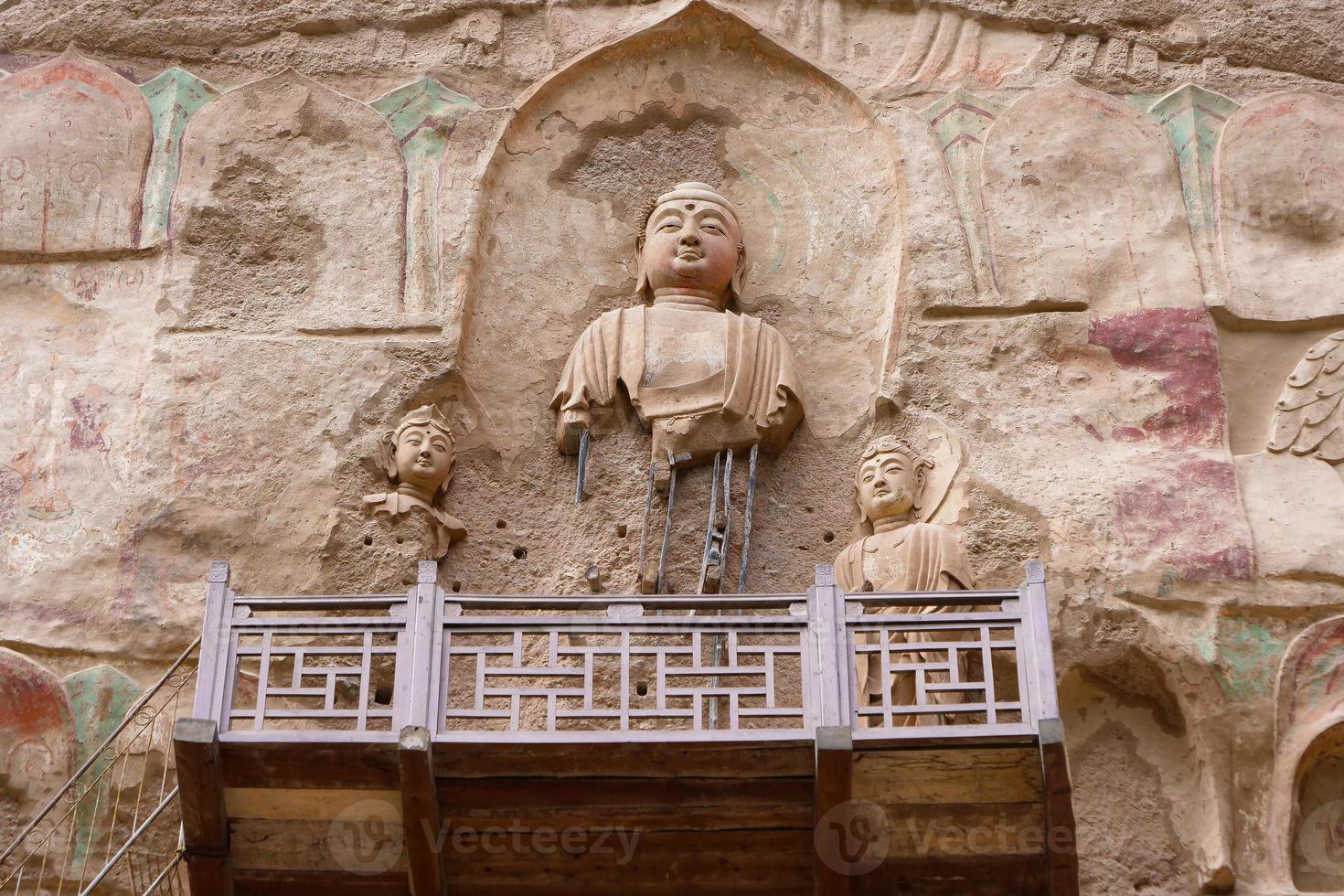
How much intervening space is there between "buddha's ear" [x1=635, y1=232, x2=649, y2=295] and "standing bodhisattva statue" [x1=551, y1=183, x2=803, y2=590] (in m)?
0.13

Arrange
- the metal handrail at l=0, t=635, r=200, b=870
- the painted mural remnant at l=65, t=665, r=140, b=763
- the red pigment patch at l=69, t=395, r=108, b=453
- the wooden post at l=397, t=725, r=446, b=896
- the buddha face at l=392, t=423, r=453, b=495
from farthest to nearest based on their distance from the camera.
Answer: the red pigment patch at l=69, t=395, r=108, b=453 → the buddha face at l=392, t=423, r=453, b=495 → the painted mural remnant at l=65, t=665, r=140, b=763 → the metal handrail at l=0, t=635, r=200, b=870 → the wooden post at l=397, t=725, r=446, b=896

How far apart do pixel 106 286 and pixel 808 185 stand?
10.5 feet

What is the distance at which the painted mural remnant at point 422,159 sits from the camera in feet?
30.8

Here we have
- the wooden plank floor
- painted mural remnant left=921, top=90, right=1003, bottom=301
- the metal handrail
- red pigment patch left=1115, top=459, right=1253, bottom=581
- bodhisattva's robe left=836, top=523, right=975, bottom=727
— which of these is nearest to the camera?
the wooden plank floor

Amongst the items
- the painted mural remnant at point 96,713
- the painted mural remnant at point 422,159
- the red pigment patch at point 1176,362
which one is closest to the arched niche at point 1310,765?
the red pigment patch at point 1176,362

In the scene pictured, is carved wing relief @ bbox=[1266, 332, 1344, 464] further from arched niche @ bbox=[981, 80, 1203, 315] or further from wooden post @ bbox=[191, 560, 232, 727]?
wooden post @ bbox=[191, 560, 232, 727]

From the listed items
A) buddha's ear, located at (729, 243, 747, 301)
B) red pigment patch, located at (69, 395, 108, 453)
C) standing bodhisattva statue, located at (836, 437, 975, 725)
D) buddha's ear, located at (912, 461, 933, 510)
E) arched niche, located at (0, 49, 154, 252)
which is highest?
arched niche, located at (0, 49, 154, 252)

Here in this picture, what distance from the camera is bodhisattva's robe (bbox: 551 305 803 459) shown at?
29.3ft

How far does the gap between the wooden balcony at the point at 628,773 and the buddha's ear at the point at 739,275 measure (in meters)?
2.70

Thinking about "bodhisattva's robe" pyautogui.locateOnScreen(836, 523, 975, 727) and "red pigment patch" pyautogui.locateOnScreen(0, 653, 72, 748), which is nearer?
"bodhisattva's robe" pyautogui.locateOnScreen(836, 523, 975, 727)

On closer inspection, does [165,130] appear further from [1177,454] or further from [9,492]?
[1177,454]

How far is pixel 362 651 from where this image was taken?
705cm

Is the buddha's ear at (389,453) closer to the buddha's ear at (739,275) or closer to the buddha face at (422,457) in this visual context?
the buddha face at (422,457)

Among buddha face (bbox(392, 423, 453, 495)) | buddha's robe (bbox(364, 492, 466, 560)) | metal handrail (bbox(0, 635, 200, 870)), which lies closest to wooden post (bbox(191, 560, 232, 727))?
metal handrail (bbox(0, 635, 200, 870))
